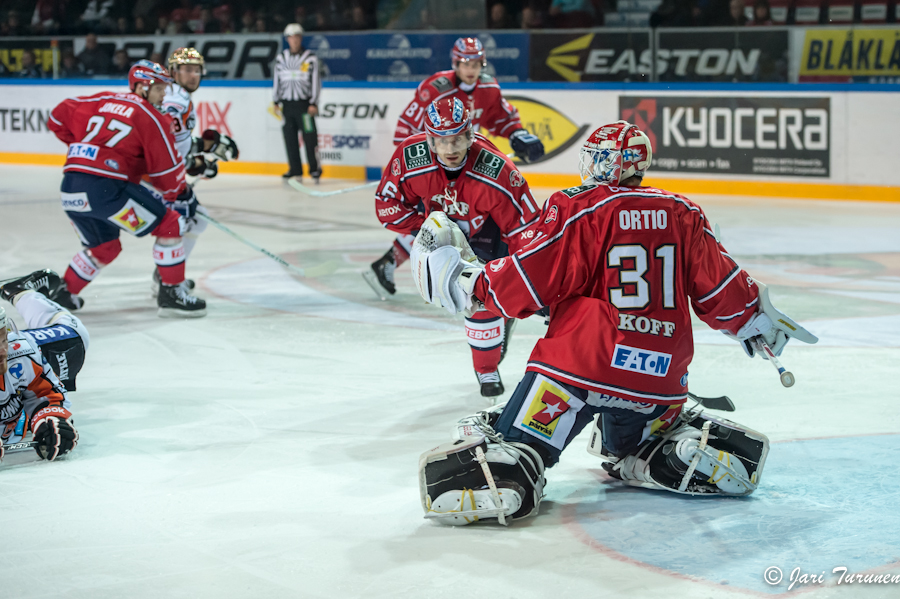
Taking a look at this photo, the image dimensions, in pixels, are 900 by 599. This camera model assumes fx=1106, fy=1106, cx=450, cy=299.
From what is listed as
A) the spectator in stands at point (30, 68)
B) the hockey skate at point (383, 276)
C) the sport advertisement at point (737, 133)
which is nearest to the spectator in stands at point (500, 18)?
the sport advertisement at point (737, 133)

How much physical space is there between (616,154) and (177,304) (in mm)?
3753

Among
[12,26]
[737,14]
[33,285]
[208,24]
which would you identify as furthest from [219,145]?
[12,26]

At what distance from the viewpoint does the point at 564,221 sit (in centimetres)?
312

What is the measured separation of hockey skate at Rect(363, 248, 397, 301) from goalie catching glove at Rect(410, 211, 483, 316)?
3381 millimetres

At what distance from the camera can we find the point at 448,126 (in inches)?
172

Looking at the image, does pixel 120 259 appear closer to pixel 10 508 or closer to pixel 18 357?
pixel 18 357

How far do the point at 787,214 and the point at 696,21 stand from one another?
9.64 feet

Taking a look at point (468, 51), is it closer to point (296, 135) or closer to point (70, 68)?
point (296, 135)

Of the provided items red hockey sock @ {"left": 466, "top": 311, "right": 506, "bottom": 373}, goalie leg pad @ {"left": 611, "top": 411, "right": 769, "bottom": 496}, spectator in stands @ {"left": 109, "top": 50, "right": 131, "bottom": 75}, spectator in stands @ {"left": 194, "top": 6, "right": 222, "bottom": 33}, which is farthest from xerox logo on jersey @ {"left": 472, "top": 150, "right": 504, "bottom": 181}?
spectator in stands @ {"left": 109, "top": 50, "right": 131, "bottom": 75}

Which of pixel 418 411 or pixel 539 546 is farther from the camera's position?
pixel 418 411

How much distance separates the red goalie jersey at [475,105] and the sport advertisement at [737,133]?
4.11m

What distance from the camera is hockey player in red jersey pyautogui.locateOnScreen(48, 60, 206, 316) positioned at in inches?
237

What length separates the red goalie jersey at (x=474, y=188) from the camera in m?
4.53

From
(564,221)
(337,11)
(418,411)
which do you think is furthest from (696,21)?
(564,221)
